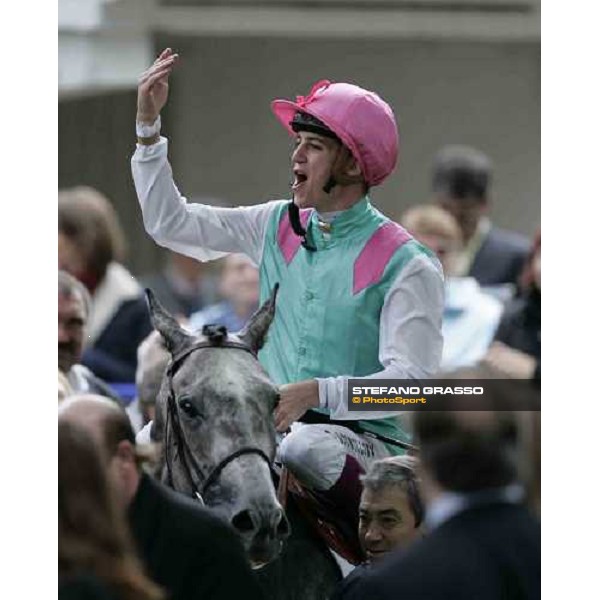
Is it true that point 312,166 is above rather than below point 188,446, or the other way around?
above

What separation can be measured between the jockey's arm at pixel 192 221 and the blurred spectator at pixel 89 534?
21.9 inches

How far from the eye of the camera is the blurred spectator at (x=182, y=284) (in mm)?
6219

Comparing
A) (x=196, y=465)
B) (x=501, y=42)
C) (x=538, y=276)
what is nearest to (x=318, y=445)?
(x=196, y=465)

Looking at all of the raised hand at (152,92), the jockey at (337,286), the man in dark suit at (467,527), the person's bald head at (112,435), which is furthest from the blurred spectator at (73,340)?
the man in dark suit at (467,527)

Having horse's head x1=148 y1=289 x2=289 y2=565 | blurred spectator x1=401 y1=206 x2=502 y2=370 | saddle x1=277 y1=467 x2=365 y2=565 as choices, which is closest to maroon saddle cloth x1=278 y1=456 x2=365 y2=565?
saddle x1=277 y1=467 x2=365 y2=565

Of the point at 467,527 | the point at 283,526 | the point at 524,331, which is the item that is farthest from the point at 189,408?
the point at 524,331

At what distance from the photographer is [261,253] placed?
6.20 meters

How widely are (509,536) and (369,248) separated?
74cm

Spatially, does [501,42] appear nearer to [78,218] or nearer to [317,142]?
[317,142]

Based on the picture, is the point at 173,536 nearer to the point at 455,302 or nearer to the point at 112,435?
the point at 112,435

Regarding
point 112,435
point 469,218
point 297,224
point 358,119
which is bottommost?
point 112,435

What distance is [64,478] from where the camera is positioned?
5898 mm

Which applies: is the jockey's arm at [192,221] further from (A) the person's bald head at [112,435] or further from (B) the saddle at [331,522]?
(B) the saddle at [331,522]

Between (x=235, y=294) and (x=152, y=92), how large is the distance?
518 mm
